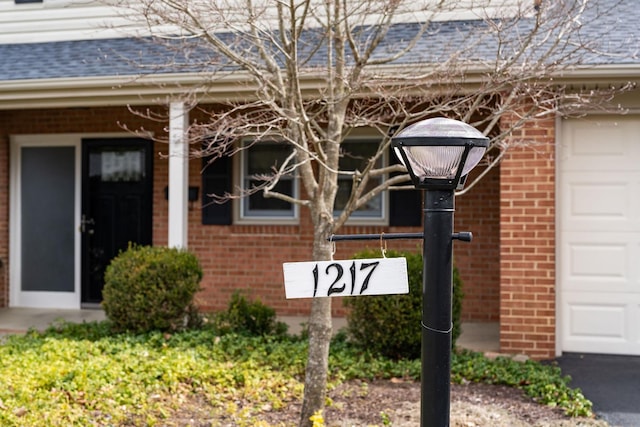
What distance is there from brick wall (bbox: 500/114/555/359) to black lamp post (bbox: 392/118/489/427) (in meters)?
4.07

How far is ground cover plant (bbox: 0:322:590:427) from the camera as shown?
4824 mm

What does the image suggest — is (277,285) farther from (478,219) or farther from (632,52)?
(632,52)

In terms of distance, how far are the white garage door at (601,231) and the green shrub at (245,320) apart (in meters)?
2.78

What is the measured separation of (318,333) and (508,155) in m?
2.95

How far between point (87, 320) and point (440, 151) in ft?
22.8

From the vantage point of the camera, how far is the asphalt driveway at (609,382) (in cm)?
511

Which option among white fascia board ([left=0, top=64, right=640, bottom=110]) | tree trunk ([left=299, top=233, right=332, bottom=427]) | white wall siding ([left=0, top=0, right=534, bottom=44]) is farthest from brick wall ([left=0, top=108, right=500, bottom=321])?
tree trunk ([left=299, top=233, right=332, bottom=427])

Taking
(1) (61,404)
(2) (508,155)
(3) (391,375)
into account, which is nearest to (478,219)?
(2) (508,155)

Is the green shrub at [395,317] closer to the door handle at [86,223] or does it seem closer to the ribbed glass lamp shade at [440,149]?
the ribbed glass lamp shade at [440,149]

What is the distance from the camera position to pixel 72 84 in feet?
25.3

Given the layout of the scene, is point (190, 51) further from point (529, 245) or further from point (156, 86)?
point (529, 245)

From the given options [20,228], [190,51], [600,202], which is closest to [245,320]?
[190,51]

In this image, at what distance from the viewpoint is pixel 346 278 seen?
2.93m

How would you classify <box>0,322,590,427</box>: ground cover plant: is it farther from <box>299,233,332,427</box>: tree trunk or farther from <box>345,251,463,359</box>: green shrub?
<box>299,233,332,427</box>: tree trunk
